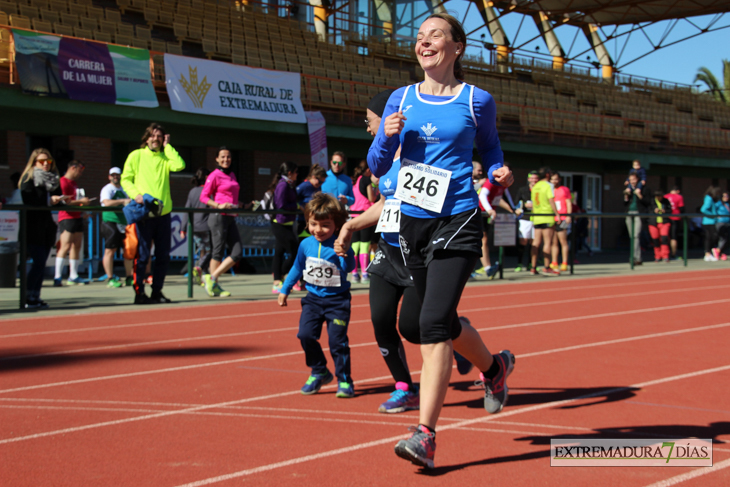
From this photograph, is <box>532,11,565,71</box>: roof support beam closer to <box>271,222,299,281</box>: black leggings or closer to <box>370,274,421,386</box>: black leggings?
<box>271,222,299,281</box>: black leggings

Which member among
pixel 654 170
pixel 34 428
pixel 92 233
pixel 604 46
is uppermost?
pixel 604 46

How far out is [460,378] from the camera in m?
5.55

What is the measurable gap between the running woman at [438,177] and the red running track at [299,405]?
61 cm

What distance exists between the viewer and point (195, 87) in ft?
58.5

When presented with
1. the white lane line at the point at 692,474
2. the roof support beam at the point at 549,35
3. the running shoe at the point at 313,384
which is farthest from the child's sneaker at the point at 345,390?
the roof support beam at the point at 549,35

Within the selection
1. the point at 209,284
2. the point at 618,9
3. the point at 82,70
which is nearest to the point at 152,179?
the point at 209,284

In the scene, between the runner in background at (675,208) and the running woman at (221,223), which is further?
the runner in background at (675,208)

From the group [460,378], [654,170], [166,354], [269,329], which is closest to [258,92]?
[269,329]

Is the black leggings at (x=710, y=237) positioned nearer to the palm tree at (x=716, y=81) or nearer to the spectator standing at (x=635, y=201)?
the spectator standing at (x=635, y=201)

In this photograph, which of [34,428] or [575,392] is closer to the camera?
[34,428]

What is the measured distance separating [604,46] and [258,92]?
3048 centimetres

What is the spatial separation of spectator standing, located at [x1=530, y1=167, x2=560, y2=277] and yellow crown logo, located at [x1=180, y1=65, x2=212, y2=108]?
806cm

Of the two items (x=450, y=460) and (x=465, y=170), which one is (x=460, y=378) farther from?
(x=465, y=170)

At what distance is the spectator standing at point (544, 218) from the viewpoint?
48.4 ft
